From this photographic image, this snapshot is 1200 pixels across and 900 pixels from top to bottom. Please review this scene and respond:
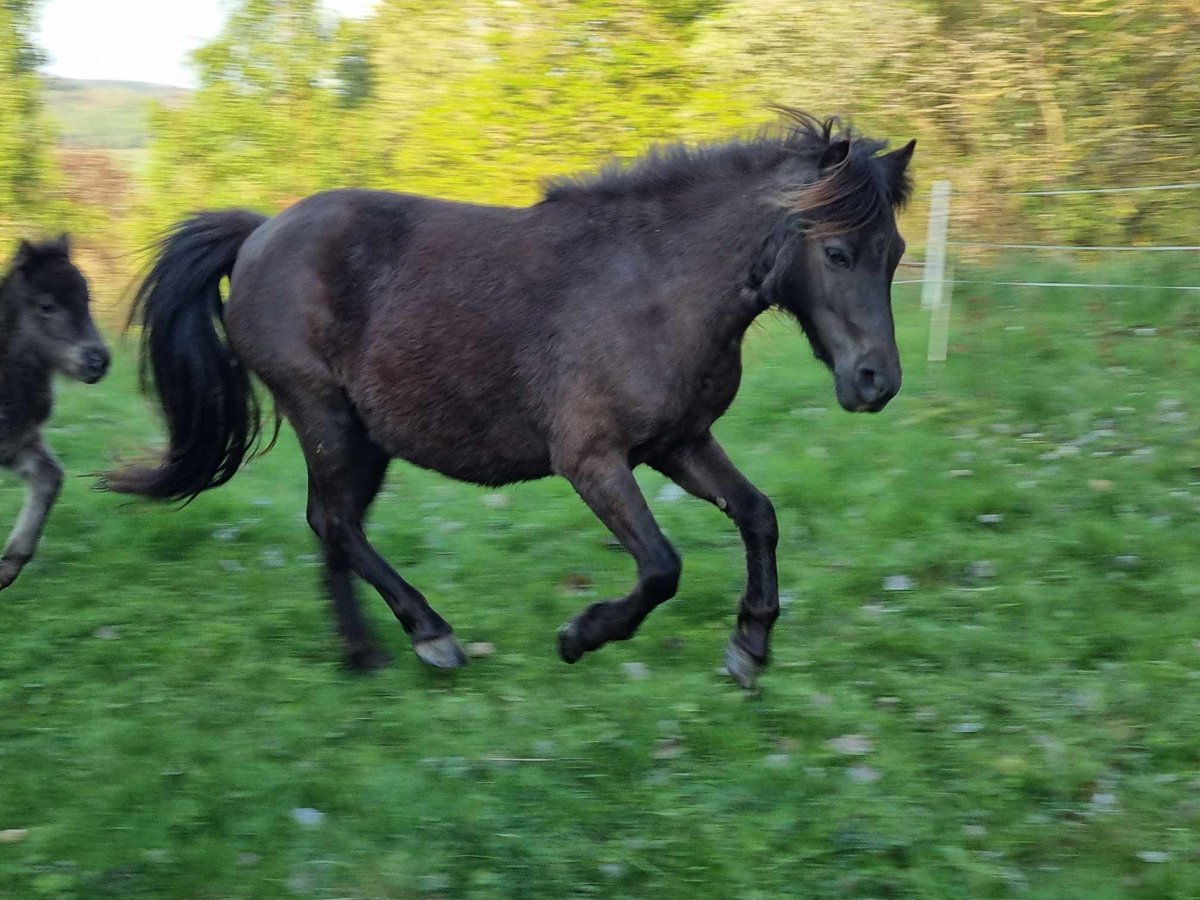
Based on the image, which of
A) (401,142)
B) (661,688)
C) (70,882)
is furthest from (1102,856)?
(401,142)

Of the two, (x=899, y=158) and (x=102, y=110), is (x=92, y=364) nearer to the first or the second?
(x=899, y=158)

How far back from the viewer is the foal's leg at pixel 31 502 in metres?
6.19

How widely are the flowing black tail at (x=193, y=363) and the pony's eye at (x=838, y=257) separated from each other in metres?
2.83

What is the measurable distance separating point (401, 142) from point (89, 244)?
163 inches

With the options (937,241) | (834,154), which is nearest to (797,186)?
(834,154)

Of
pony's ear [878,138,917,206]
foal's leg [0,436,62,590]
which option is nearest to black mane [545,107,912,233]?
pony's ear [878,138,917,206]

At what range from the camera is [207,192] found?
54.5 feet

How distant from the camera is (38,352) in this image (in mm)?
6816

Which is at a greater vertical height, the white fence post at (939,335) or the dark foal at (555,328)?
the dark foal at (555,328)

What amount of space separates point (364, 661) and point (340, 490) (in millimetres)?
747

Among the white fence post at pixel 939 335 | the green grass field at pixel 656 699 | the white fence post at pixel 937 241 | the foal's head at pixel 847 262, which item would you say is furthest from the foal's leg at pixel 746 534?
the white fence post at pixel 937 241

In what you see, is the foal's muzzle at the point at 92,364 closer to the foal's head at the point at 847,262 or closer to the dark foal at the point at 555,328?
the dark foal at the point at 555,328

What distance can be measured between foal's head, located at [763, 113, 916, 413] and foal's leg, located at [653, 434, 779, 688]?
0.65 metres

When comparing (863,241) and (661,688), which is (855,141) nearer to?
(863,241)
